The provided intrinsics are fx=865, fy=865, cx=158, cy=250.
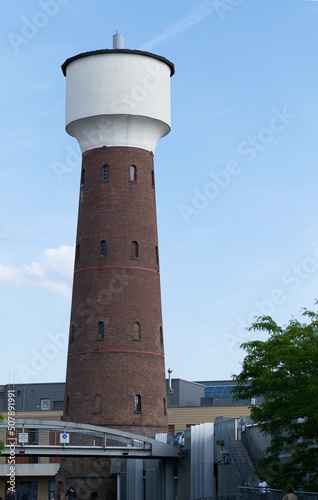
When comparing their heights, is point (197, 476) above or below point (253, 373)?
below

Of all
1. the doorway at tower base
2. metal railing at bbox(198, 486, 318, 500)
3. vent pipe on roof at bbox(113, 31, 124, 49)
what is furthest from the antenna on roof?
metal railing at bbox(198, 486, 318, 500)

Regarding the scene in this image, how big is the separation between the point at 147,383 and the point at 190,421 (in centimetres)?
1981

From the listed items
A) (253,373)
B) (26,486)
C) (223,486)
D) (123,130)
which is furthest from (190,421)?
(253,373)

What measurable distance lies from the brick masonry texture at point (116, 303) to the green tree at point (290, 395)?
74.9 ft

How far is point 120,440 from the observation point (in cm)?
4753

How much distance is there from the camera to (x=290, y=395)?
27.3 m

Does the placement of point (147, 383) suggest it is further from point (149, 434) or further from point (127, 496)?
point (127, 496)

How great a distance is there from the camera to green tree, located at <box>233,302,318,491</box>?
1070 inches

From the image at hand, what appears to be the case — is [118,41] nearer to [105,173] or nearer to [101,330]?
[105,173]

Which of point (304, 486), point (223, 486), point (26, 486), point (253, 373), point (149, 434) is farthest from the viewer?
point (26, 486)

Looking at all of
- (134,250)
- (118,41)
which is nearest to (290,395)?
(134,250)

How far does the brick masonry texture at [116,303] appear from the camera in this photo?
51969 millimetres

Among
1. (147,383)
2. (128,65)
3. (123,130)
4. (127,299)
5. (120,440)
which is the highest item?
(128,65)

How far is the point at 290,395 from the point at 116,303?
26.4 m
